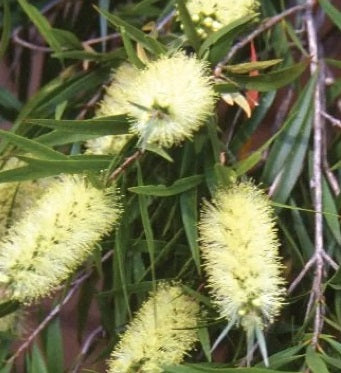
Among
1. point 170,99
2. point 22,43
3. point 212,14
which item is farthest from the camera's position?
point 22,43

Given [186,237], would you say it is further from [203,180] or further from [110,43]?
[110,43]

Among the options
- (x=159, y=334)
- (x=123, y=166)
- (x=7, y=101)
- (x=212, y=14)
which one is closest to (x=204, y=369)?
(x=159, y=334)

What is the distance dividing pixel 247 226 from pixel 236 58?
227mm

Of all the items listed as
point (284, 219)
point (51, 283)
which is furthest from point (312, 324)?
point (51, 283)

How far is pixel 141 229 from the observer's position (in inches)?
28.2

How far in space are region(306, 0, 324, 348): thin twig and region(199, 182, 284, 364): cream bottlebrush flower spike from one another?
2.0 inches

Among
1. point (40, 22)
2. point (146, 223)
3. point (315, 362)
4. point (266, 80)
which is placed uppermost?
point (40, 22)

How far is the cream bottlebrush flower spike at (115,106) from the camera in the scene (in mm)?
668

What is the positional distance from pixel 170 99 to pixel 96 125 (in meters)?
0.10

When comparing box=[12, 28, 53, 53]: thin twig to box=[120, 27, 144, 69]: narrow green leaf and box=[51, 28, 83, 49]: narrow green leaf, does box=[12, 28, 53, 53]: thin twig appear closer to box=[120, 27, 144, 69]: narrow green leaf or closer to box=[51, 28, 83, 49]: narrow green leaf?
box=[51, 28, 83, 49]: narrow green leaf

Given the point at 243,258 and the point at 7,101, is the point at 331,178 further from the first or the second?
the point at 7,101

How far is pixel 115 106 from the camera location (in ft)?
2.28

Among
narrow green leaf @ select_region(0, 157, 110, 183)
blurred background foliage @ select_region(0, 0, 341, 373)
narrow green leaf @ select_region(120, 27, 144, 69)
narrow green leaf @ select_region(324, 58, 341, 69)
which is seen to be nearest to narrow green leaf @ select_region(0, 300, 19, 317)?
blurred background foliage @ select_region(0, 0, 341, 373)

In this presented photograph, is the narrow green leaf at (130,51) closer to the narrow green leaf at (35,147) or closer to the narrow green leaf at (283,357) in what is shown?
the narrow green leaf at (35,147)
